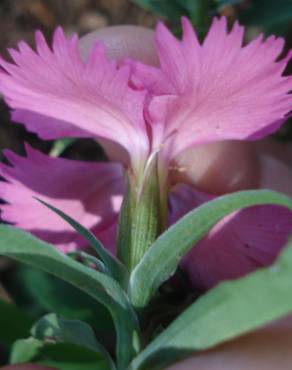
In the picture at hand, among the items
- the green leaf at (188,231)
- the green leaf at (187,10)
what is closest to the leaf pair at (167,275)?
the green leaf at (188,231)

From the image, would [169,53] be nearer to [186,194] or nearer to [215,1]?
[186,194]

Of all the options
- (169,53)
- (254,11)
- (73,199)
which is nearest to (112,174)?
(73,199)

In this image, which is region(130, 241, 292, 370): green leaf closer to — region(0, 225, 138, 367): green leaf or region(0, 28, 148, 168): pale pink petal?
region(0, 225, 138, 367): green leaf

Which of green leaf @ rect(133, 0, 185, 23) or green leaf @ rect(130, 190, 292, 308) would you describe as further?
green leaf @ rect(133, 0, 185, 23)

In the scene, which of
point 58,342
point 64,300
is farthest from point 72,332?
point 64,300

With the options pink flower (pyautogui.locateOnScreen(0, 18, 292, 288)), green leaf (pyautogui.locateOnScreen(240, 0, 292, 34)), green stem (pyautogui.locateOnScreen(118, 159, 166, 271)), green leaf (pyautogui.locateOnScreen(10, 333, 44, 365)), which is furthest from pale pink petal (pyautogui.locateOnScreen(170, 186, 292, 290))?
green leaf (pyautogui.locateOnScreen(240, 0, 292, 34))

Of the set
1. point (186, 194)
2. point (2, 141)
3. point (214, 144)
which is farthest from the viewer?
point (2, 141)
